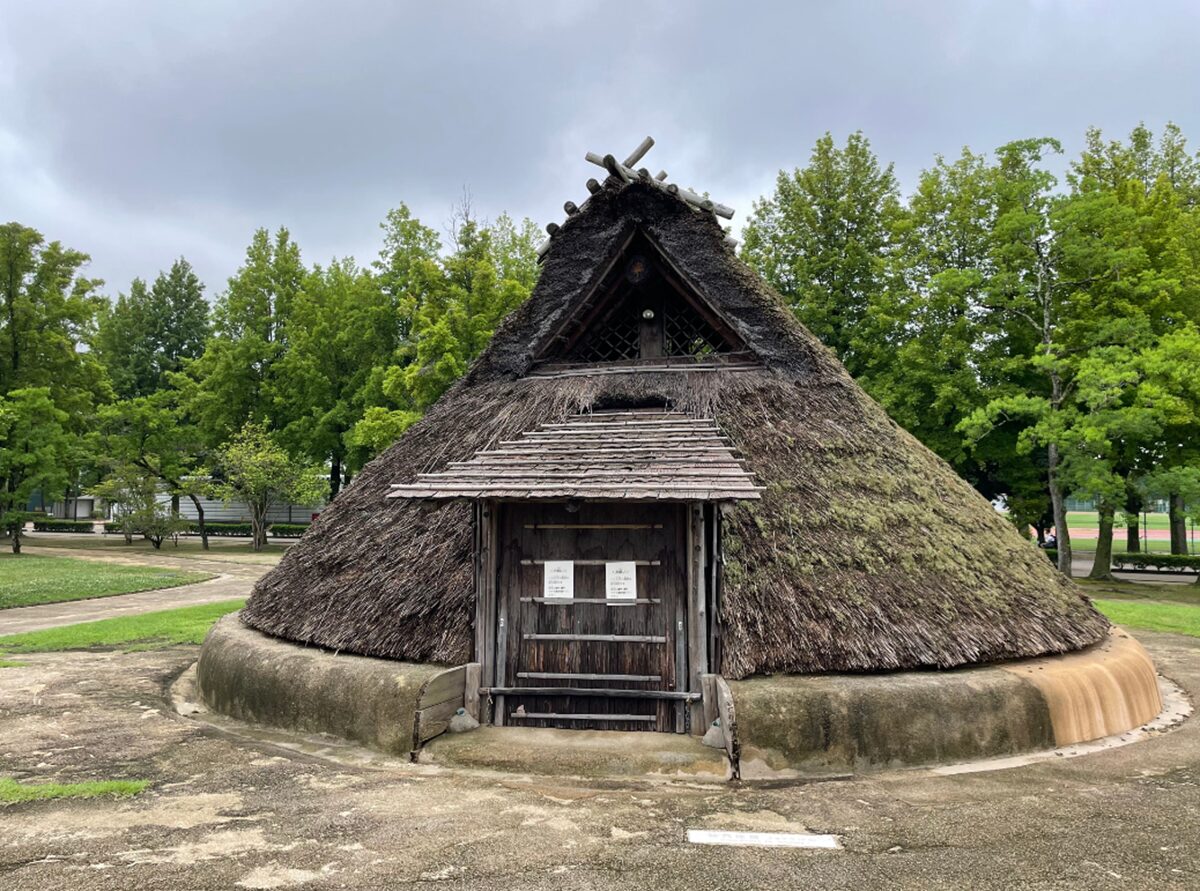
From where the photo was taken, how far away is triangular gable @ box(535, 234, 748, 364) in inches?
380

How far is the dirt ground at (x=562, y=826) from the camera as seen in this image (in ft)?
14.1

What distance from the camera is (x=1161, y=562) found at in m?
28.8

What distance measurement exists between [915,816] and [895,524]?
3.32 metres

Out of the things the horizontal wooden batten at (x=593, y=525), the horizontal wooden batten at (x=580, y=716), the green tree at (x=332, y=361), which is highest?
the green tree at (x=332, y=361)

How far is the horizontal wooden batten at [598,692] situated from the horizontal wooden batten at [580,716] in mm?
184

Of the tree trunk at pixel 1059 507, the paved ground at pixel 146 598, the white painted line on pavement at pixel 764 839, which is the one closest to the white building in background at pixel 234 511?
the paved ground at pixel 146 598

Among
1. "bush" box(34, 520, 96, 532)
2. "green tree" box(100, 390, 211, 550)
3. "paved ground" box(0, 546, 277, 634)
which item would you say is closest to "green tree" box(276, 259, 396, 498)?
"green tree" box(100, 390, 211, 550)

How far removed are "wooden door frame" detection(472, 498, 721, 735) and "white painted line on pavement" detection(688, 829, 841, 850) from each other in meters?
1.78

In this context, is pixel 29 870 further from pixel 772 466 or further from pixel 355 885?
pixel 772 466

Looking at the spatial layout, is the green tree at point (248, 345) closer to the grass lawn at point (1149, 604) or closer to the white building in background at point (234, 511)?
the white building in background at point (234, 511)

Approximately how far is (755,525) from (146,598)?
19.3m

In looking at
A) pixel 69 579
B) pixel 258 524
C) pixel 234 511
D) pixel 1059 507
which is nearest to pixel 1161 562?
pixel 1059 507

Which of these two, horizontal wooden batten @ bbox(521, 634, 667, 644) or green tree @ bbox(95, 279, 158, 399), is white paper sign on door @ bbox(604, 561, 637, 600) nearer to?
horizontal wooden batten @ bbox(521, 634, 667, 644)

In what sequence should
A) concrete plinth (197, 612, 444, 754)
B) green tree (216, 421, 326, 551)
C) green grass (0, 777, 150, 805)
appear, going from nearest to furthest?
green grass (0, 777, 150, 805)
concrete plinth (197, 612, 444, 754)
green tree (216, 421, 326, 551)
